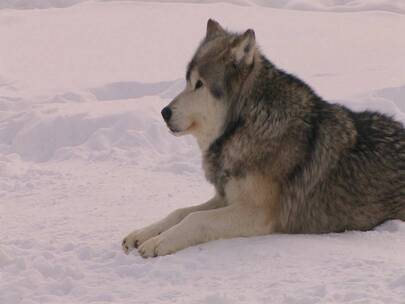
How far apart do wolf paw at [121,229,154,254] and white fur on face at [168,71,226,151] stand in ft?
2.37

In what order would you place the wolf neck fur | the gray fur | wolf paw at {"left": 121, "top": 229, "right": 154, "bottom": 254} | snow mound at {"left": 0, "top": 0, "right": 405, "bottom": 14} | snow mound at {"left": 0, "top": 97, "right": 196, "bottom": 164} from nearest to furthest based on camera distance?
wolf paw at {"left": 121, "top": 229, "right": 154, "bottom": 254} < the gray fur < the wolf neck fur < snow mound at {"left": 0, "top": 97, "right": 196, "bottom": 164} < snow mound at {"left": 0, "top": 0, "right": 405, "bottom": 14}

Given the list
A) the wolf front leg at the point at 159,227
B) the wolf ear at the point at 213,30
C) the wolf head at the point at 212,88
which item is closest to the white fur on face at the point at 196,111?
the wolf head at the point at 212,88

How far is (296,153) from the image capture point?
5.19 metres

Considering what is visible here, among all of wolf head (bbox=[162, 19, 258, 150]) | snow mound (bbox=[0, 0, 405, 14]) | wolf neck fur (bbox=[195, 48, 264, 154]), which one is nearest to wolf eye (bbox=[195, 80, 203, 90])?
wolf head (bbox=[162, 19, 258, 150])

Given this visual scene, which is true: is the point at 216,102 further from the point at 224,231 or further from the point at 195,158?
the point at 195,158

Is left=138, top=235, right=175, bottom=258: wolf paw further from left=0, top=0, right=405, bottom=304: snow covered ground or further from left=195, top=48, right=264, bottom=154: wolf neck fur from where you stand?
left=195, top=48, right=264, bottom=154: wolf neck fur

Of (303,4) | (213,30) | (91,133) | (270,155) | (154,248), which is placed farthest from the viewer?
(303,4)

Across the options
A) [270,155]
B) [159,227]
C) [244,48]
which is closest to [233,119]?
[270,155]

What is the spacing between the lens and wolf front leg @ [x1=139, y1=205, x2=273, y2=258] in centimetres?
495

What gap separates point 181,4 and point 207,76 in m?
10.4

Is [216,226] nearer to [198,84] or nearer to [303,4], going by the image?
[198,84]

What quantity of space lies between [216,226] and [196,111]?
31.5 inches

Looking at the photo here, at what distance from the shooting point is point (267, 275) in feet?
14.3

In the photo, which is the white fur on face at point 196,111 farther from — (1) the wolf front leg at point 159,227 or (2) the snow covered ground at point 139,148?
(2) the snow covered ground at point 139,148
